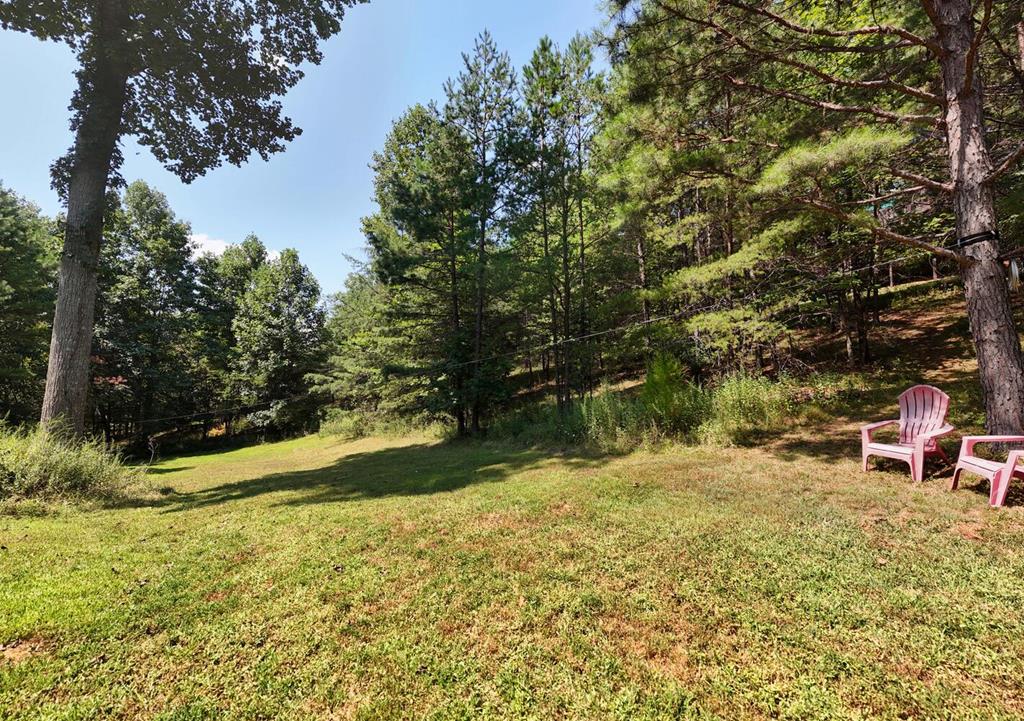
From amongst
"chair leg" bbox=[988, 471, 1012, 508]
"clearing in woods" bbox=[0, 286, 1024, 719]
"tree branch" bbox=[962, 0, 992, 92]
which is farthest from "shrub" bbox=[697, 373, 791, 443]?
"tree branch" bbox=[962, 0, 992, 92]

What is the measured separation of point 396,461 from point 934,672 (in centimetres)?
956

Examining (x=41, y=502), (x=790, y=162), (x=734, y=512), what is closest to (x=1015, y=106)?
(x=790, y=162)

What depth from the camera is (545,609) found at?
245 centimetres

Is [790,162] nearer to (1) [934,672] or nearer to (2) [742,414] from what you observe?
(2) [742,414]

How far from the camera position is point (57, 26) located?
7.16m

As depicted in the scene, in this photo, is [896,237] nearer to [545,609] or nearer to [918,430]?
[918,430]

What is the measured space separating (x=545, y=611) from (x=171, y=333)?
1043 inches

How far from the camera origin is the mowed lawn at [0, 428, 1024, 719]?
1.78 meters

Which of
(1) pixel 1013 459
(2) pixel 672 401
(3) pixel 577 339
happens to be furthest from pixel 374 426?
(1) pixel 1013 459


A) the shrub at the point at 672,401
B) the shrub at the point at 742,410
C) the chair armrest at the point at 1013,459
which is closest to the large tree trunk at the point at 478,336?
the shrub at the point at 672,401

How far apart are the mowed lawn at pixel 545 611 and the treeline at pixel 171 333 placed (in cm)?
1636

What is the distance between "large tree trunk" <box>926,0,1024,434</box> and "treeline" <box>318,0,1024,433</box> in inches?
4.2

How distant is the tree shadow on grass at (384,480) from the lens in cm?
587

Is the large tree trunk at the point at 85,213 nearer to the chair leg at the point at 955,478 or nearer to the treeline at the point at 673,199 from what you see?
the treeline at the point at 673,199
